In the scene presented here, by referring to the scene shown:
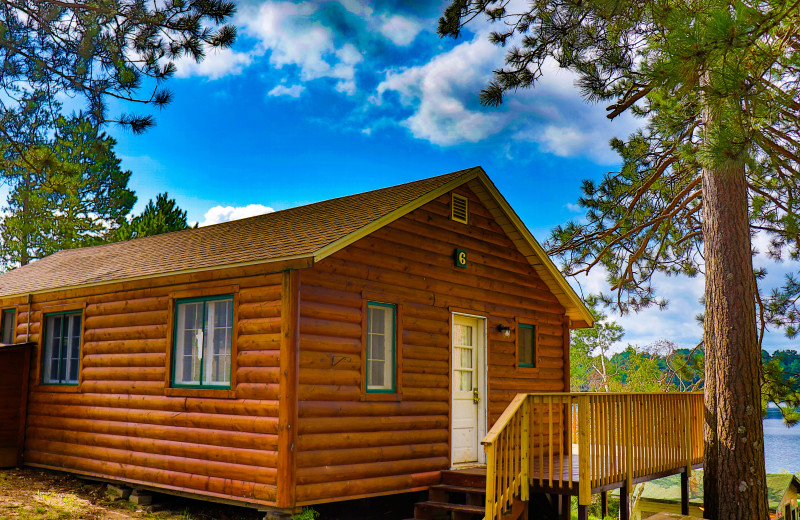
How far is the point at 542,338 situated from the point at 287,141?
25791 mm

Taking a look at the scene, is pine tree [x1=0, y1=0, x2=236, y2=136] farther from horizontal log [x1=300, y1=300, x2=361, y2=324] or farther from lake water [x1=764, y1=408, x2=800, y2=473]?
lake water [x1=764, y1=408, x2=800, y2=473]

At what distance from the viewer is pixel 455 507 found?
350 inches

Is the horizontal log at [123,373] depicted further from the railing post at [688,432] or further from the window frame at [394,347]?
the railing post at [688,432]

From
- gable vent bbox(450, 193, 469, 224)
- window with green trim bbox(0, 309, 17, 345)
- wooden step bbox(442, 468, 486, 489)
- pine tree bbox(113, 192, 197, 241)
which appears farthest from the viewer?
pine tree bbox(113, 192, 197, 241)

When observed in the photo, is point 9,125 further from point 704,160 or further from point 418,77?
point 418,77

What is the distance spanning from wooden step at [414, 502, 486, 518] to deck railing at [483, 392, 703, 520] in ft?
1.58

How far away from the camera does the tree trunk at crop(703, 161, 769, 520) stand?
10.3m

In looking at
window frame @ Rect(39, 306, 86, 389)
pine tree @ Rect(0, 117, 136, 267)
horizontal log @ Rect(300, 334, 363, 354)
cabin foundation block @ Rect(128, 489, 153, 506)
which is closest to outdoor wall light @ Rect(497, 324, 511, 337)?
horizontal log @ Rect(300, 334, 363, 354)

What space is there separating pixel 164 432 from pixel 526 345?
20.3ft

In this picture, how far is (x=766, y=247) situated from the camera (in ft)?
54.0

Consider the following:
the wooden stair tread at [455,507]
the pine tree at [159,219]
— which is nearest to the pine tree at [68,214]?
the pine tree at [159,219]

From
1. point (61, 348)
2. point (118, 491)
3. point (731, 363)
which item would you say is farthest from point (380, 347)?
point (61, 348)

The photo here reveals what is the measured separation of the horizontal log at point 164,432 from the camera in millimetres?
8445

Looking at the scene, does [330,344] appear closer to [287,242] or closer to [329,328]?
[329,328]
